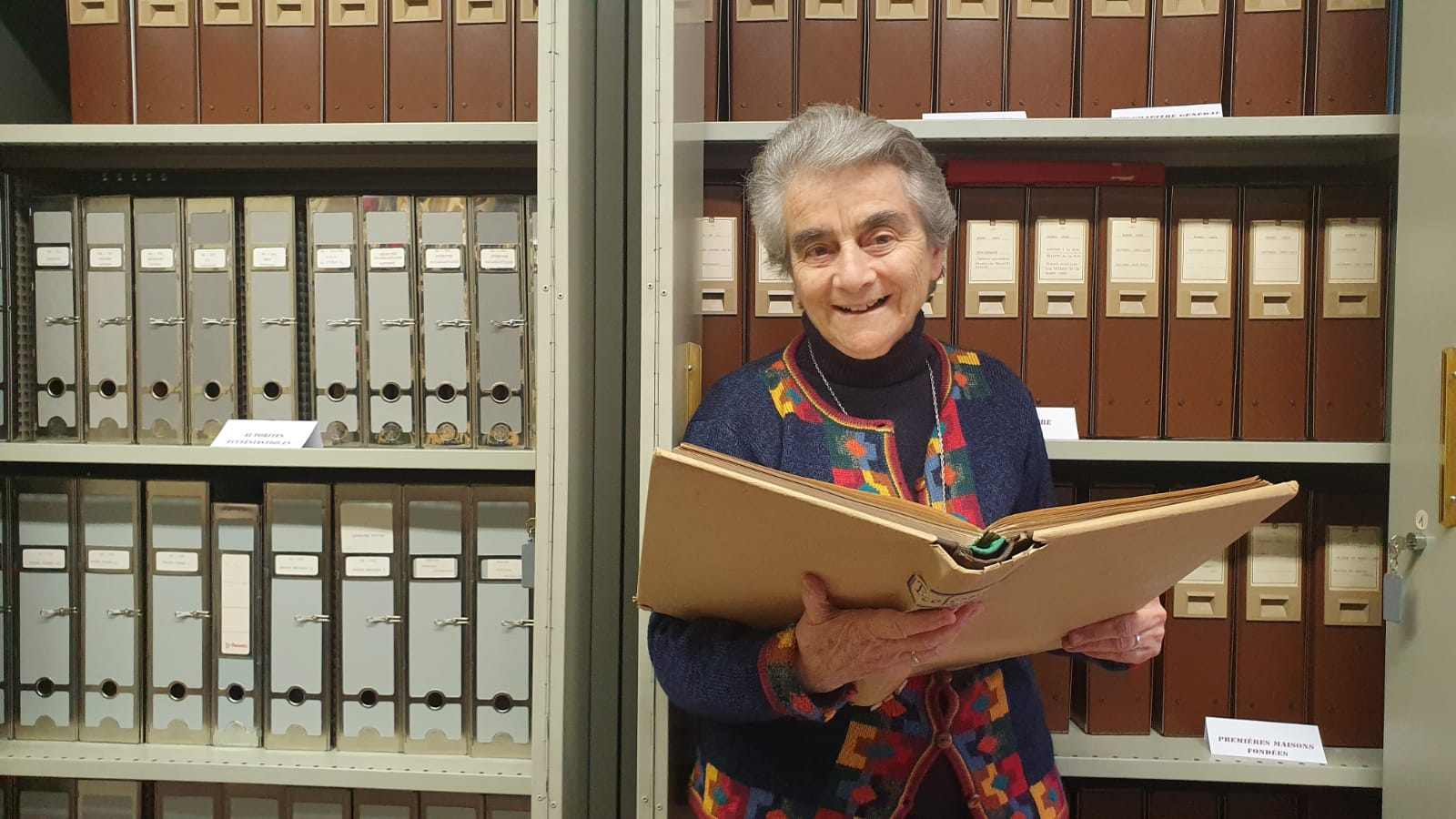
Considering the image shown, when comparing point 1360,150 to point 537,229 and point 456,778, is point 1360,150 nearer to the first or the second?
point 537,229

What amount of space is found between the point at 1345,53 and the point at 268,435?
1646 millimetres

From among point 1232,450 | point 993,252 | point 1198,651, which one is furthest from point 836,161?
point 1198,651

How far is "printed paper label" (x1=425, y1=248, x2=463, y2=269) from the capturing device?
131 centimetres

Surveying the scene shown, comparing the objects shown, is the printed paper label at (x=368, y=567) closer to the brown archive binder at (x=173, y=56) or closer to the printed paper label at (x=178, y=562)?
the printed paper label at (x=178, y=562)

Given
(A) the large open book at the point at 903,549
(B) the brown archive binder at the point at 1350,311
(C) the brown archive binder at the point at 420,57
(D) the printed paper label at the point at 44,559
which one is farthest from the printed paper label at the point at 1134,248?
(D) the printed paper label at the point at 44,559

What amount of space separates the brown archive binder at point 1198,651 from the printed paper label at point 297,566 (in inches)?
50.2

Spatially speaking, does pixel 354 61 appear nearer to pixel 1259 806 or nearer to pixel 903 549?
pixel 903 549

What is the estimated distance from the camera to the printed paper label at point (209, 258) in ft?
4.40

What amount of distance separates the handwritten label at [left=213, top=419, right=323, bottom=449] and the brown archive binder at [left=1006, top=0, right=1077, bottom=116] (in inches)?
44.9

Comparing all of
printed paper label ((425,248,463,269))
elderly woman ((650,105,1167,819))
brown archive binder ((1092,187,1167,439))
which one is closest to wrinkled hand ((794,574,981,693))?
elderly woman ((650,105,1167,819))

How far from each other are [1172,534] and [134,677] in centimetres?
144

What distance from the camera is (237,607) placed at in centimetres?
136

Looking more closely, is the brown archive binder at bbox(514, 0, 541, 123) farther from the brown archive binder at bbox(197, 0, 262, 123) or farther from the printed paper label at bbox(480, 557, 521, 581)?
the printed paper label at bbox(480, 557, 521, 581)

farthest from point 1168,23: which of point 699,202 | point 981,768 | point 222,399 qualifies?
point 222,399
